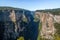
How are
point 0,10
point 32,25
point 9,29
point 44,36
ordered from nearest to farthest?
point 0,10 < point 9,29 < point 32,25 < point 44,36

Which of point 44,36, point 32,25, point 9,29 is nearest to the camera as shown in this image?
point 9,29

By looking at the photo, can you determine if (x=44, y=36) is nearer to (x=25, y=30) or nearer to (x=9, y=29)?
(x=25, y=30)

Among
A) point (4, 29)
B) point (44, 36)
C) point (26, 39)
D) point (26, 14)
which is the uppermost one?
point (26, 14)

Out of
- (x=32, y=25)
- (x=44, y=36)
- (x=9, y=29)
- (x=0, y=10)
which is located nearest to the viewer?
(x=0, y=10)

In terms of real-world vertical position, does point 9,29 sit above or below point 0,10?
below

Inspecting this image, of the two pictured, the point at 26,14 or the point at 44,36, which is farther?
the point at 44,36

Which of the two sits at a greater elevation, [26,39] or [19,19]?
[19,19]

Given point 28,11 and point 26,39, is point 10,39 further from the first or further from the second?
point 28,11

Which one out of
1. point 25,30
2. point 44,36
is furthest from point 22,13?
point 44,36

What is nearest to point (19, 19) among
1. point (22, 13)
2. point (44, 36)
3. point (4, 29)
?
point (22, 13)
